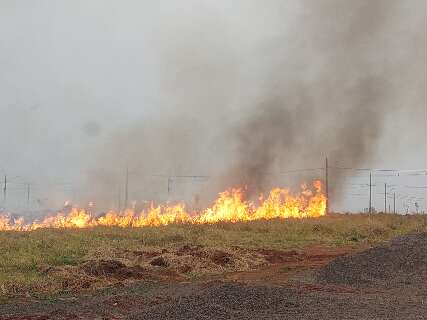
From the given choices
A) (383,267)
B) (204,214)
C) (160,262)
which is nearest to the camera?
(383,267)

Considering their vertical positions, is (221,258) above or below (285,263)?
above

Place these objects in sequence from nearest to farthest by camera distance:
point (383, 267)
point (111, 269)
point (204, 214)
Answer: point (383, 267) → point (111, 269) → point (204, 214)

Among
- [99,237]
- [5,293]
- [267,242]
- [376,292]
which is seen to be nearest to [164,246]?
[99,237]

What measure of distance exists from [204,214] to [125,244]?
813 inches

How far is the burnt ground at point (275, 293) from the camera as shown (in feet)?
35.0

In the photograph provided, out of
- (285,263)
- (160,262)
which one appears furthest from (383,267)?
(160,262)

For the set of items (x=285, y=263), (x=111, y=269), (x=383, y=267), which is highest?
(x=383, y=267)

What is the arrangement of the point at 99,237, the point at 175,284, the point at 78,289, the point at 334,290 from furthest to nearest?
the point at 99,237, the point at 175,284, the point at 78,289, the point at 334,290

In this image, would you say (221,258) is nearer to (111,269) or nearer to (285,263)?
(285,263)

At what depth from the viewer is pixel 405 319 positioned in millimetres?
9836

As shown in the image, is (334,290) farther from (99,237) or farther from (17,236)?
(17,236)

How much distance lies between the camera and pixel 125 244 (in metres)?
25.0

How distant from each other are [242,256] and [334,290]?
26.0 ft

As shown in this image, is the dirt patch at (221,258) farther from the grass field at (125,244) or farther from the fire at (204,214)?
the fire at (204,214)
